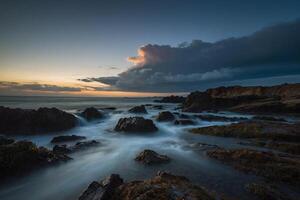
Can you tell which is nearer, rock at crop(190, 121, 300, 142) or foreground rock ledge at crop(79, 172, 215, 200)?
foreground rock ledge at crop(79, 172, 215, 200)

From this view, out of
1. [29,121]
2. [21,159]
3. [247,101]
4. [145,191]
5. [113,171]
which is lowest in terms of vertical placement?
[113,171]

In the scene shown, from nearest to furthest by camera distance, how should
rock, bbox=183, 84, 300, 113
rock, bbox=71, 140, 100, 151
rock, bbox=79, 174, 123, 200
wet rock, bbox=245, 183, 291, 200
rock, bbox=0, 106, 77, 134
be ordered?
rock, bbox=79, 174, 123, 200 → wet rock, bbox=245, 183, 291, 200 → rock, bbox=71, 140, 100, 151 → rock, bbox=0, 106, 77, 134 → rock, bbox=183, 84, 300, 113

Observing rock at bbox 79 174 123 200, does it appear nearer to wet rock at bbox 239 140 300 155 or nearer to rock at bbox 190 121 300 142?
wet rock at bbox 239 140 300 155

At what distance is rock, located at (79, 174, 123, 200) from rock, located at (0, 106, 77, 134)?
59.0 ft

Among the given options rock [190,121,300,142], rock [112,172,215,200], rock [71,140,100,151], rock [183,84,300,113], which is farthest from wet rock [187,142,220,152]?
rock [183,84,300,113]

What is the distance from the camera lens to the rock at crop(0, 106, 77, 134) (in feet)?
70.3

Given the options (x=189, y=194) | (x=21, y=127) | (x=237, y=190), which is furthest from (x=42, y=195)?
(x=21, y=127)

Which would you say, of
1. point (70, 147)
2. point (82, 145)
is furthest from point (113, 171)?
point (82, 145)

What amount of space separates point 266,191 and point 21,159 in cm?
1161

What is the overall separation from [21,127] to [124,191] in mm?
20028

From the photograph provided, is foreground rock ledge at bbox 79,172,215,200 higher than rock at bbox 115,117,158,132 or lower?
higher

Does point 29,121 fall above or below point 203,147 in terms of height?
above

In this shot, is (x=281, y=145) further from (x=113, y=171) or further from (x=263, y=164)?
(x=113, y=171)

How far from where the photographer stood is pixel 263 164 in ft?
33.8
